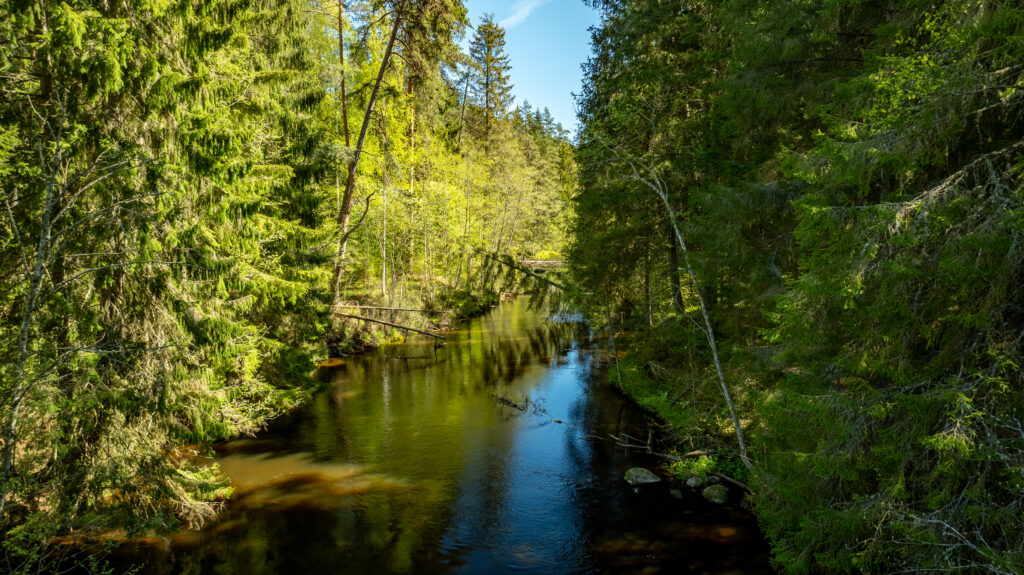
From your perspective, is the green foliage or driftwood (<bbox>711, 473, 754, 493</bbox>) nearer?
driftwood (<bbox>711, 473, 754, 493</bbox>)

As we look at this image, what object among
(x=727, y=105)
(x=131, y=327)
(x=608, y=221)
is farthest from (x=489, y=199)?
(x=131, y=327)

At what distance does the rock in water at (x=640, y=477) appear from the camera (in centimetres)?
1041

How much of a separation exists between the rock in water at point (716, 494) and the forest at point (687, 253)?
576 mm

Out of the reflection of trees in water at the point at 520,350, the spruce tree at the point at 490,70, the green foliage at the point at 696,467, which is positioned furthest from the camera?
the spruce tree at the point at 490,70

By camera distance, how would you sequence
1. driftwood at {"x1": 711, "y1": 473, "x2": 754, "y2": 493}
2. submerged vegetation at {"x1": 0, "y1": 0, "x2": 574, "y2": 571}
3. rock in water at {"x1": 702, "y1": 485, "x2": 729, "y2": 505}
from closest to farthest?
submerged vegetation at {"x1": 0, "y1": 0, "x2": 574, "y2": 571} < driftwood at {"x1": 711, "y1": 473, "x2": 754, "y2": 493} < rock in water at {"x1": 702, "y1": 485, "x2": 729, "y2": 505}

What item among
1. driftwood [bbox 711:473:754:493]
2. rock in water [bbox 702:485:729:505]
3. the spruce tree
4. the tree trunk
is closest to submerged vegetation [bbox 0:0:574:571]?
the tree trunk

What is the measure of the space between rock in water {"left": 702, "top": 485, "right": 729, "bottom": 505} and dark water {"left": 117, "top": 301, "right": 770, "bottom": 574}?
0.25 meters

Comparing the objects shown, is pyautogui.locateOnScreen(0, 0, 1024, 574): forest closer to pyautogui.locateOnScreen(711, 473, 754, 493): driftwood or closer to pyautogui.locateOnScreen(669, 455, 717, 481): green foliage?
pyautogui.locateOnScreen(669, 455, 717, 481): green foliage

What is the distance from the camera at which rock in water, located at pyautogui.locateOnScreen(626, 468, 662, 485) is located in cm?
1041

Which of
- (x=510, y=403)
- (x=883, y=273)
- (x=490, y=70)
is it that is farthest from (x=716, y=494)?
(x=490, y=70)

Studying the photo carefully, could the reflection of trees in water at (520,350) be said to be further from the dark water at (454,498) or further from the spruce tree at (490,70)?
the spruce tree at (490,70)

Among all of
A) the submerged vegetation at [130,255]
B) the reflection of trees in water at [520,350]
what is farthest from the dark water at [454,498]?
the reflection of trees in water at [520,350]

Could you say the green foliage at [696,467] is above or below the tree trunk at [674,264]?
below

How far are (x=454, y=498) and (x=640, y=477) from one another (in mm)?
3965
